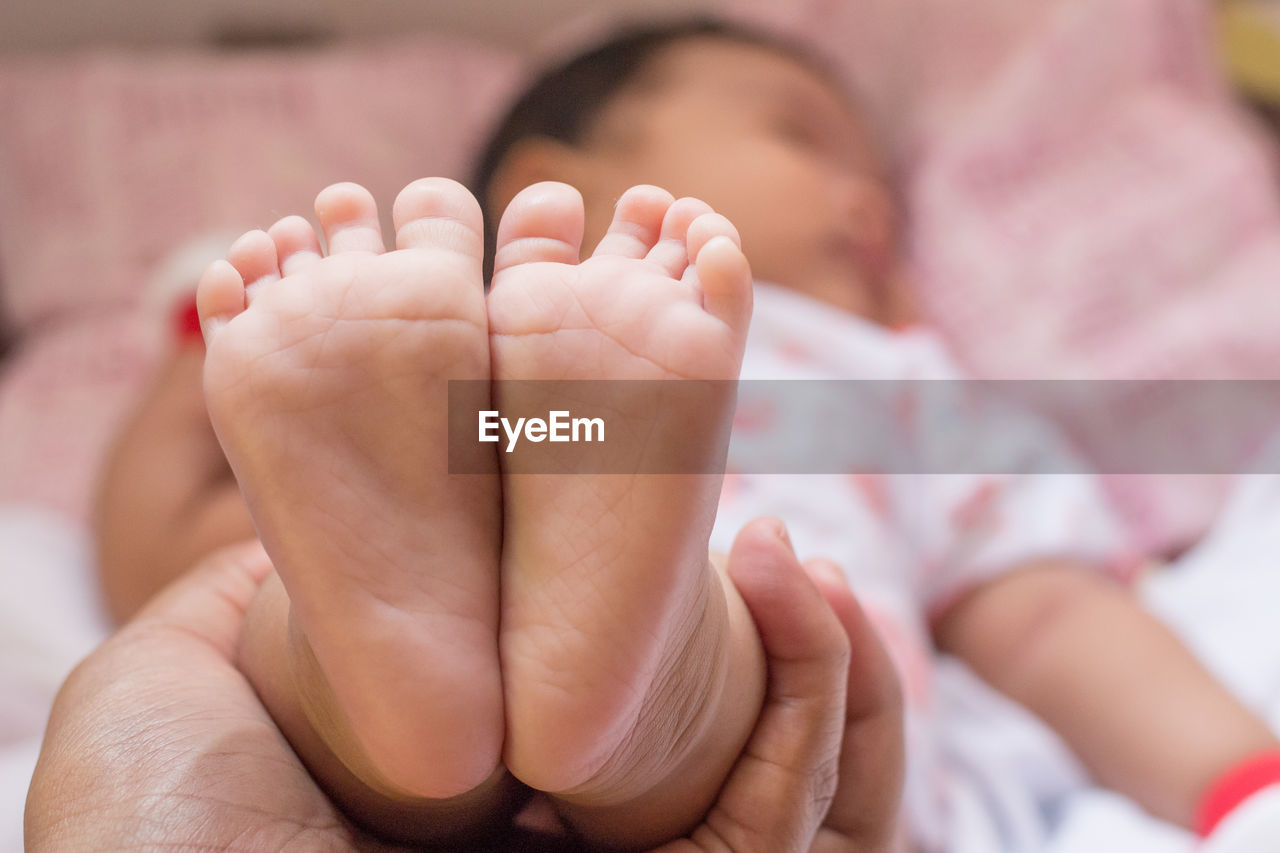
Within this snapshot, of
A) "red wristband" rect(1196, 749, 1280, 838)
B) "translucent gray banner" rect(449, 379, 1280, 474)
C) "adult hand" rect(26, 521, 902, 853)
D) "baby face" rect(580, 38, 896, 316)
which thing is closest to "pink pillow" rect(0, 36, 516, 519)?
"baby face" rect(580, 38, 896, 316)

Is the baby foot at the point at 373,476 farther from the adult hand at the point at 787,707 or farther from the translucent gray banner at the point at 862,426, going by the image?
the adult hand at the point at 787,707

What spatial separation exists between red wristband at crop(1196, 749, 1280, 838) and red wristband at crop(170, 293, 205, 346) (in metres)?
0.85

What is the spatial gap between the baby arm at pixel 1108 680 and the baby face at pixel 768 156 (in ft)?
1.07

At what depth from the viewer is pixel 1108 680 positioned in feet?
2.36

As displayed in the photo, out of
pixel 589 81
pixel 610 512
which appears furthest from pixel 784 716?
pixel 589 81

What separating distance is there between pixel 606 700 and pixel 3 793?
0.38m

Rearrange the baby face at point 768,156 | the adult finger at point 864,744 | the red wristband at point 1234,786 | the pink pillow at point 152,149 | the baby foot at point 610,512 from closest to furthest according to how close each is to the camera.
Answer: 1. the baby foot at point 610,512
2. the adult finger at point 864,744
3. the red wristband at point 1234,786
4. the baby face at point 768,156
5. the pink pillow at point 152,149

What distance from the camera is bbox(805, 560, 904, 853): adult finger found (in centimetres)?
49

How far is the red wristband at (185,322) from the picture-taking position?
881mm

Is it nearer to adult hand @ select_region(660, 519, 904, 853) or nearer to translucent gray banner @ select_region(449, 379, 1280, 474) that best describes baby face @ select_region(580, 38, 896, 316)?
translucent gray banner @ select_region(449, 379, 1280, 474)

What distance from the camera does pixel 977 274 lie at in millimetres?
1115

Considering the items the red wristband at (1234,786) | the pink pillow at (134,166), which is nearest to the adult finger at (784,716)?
the red wristband at (1234,786)

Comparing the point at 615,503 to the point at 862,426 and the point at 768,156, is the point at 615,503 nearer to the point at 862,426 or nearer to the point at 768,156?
the point at 862,426
